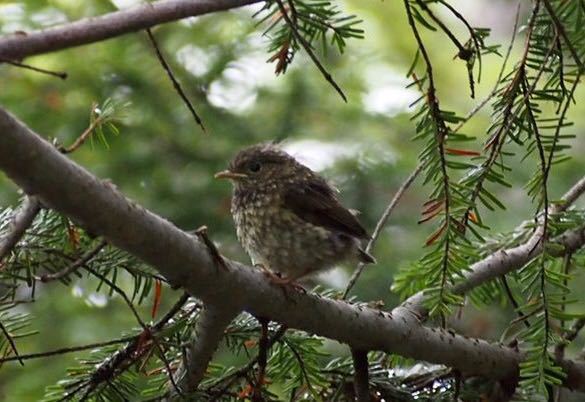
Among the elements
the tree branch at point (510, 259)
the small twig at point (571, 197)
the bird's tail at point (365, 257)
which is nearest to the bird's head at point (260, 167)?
the bird's tail at point (365, 257)

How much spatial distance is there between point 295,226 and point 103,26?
1663 mm

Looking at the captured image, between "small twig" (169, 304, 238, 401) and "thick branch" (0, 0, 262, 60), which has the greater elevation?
"thick branch" (0, 0, 262, 60)

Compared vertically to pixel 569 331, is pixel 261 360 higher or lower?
lower

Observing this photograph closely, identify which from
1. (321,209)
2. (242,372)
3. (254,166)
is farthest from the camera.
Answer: (254,166)

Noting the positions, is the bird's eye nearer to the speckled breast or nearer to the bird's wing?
the bird's wing

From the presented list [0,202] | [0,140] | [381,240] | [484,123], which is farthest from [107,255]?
[484,123]

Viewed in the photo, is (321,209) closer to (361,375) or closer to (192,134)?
(361,375)

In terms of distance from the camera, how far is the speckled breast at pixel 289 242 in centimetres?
334

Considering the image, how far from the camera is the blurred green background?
14.8ft

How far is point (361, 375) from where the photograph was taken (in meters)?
2.48

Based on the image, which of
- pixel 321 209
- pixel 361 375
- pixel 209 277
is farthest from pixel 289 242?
pixel 209 277

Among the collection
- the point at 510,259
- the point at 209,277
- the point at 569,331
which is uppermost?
the point at 510,259

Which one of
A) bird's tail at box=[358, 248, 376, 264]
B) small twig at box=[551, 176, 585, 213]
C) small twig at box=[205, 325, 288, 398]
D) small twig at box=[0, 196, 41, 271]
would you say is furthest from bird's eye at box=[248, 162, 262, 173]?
small twig at box=[0, 196, 41, 271]

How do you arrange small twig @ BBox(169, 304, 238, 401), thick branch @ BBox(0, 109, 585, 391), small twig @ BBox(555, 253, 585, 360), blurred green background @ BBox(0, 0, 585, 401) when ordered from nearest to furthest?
thick branch @ BBox(0, 109, 585, 391) < small twig @ BBox(169, 304, 238, 401) < small twig @ BBox(555, 253, 585, 360) < blurred green background @ BBox(0, 0, 585, 401)
